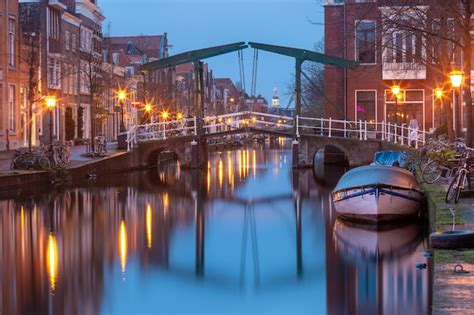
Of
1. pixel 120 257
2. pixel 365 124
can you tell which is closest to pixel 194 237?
pixel 120 257

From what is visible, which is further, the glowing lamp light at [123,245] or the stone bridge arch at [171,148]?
the stone bridge arch at [171,148]

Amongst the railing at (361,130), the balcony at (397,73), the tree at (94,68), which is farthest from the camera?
the tree at (94,68)

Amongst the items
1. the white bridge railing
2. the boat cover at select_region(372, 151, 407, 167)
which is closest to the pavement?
the white bridge railing

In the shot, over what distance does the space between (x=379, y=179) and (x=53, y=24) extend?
38479 millimetres

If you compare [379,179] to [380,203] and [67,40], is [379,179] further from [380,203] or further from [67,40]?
[67,40]

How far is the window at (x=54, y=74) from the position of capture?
53.7m

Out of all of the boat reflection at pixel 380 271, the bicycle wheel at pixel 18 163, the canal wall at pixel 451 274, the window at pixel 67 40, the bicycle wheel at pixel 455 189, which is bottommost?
the boat reflection at pixel 380 271

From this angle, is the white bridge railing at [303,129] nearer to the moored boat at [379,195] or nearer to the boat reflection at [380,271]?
the moored boat at [379,195]

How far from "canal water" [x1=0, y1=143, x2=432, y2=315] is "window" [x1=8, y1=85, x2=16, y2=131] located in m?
17.0

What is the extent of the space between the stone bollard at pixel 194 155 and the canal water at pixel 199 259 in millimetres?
18195

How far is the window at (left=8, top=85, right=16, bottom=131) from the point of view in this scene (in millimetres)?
44875

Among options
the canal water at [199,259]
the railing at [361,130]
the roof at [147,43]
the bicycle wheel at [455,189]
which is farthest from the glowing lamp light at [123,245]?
the roof at [147,43]

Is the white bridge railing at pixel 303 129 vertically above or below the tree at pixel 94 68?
below

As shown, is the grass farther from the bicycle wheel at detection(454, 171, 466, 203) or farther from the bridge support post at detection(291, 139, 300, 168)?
the bridge support post at detection(291, 139, 300, 168)
